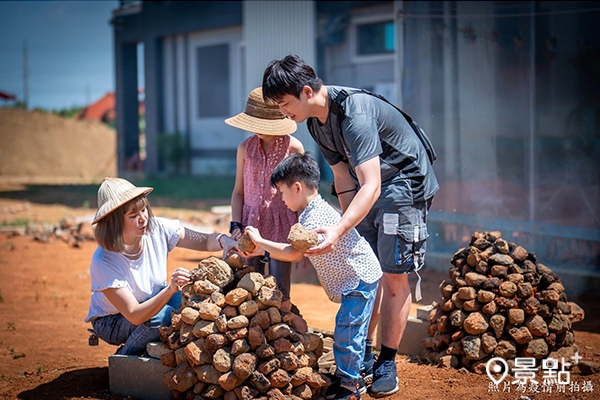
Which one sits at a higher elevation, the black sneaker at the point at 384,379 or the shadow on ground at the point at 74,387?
the black sneaker at the point at 384,379

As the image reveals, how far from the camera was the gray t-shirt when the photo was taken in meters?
3.28

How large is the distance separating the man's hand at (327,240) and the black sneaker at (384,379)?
87cm

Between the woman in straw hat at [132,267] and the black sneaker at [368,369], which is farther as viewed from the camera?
the black sneaker at [368,369]

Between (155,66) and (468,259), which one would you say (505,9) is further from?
(155,66)

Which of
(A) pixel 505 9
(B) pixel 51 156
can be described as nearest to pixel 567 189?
(A) pixel 505 9

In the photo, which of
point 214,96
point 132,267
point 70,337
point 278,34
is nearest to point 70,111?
point 214,96

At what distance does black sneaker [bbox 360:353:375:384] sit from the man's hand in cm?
83

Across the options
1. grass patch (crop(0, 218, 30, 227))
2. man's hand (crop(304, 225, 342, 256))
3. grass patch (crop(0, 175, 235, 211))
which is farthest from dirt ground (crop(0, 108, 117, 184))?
man's hand (crop(304, 225, 342, 256))

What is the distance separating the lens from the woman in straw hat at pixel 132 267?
3434 millimetres

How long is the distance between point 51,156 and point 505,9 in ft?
76.8

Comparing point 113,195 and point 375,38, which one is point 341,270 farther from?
point 375,38

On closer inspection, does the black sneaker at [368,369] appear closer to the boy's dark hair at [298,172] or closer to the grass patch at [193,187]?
the boy's dark hair at [298,172]

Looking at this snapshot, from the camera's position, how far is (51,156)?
2661 centimetres

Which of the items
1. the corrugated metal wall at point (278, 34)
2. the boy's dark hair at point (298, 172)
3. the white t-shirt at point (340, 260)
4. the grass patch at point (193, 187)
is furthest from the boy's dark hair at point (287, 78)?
the grass patch at point (193, 187)
